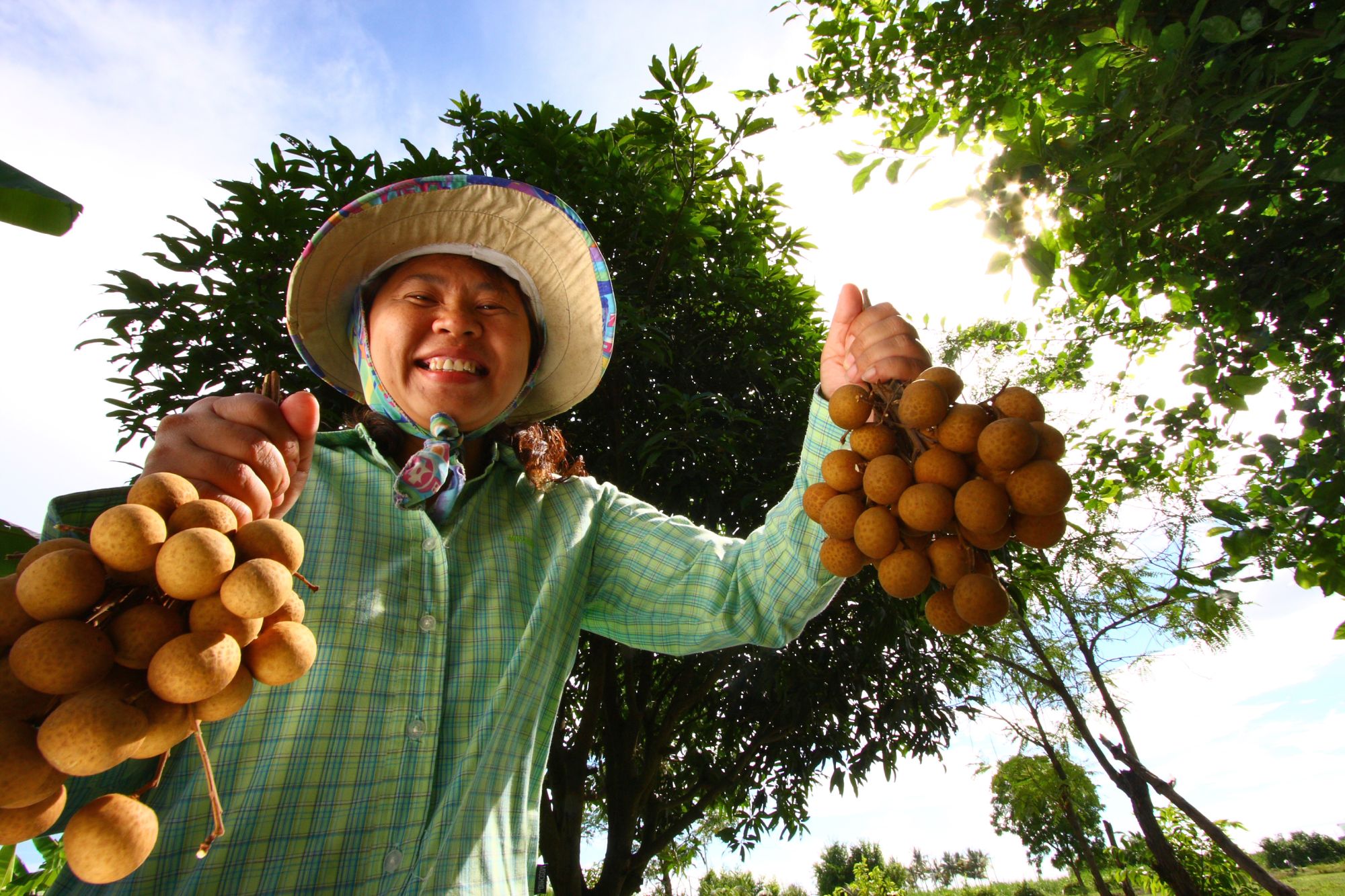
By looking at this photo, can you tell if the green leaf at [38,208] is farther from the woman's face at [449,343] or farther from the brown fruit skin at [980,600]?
the brown fruit skin at [980,600]

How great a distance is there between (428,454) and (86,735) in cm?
80

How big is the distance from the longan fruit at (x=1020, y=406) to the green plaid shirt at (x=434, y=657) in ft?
1.09

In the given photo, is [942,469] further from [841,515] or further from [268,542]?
[268,542]

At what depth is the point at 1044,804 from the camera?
1221 cm

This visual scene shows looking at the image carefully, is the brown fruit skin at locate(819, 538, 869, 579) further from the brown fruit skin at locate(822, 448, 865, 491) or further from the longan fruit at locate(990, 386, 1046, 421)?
the longan fruit at locate(990, 386, 1046, 421)

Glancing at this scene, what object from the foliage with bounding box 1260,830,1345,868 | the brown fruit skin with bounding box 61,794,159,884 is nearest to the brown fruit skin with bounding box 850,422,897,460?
the brown fruit skin with bounding box 61,794,159,884

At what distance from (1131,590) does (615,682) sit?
5.67 m

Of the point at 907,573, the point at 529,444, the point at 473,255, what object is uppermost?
the point at 473,255

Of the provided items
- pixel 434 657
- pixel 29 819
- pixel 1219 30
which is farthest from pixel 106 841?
pixel 1219 30

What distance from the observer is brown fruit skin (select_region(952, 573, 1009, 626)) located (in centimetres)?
96

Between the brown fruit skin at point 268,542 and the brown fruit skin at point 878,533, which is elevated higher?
the brown fruit skin at point 878,533

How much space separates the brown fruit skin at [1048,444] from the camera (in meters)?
1.00

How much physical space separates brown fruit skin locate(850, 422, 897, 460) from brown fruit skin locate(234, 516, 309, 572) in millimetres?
767

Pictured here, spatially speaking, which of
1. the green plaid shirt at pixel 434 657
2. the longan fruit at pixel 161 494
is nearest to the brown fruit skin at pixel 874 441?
the green plaid shirt at pixel 434 657
